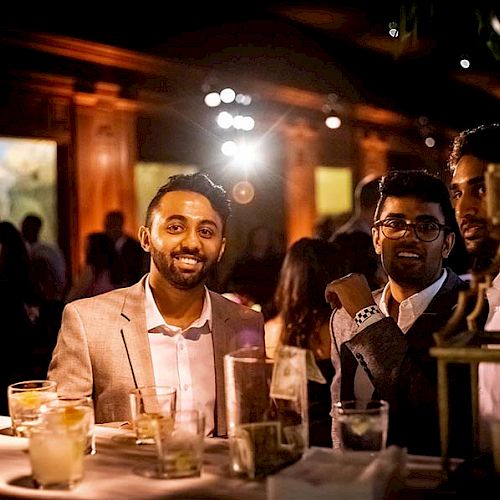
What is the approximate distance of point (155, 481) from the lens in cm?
168

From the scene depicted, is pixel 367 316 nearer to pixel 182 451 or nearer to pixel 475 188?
pixel 475 188

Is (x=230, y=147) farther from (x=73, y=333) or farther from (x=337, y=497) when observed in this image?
(x=337, y=497)

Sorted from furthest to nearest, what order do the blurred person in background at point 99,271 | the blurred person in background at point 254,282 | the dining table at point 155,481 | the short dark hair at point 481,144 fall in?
the blurred person in background at point 99,271 → the blurred person in background at point 254,282 → the short dark hair at point 481,144 → the dining table at point 155,481

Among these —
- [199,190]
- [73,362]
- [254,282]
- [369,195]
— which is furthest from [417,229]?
[254,282]

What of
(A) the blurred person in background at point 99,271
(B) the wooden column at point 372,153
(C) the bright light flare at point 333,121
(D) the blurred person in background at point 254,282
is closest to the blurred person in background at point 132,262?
(A) the blurred person in background at point 99,271

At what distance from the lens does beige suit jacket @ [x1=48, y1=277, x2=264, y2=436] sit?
2.65 metres

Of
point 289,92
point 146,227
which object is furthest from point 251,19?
point 146,227

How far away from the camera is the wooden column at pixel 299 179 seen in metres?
12.2

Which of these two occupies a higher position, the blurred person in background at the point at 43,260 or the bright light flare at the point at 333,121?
the bright light flare at the point at 333,121

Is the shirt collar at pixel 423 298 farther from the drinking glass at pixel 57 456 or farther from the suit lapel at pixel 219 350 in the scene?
the drinking glass at pixel 57 456

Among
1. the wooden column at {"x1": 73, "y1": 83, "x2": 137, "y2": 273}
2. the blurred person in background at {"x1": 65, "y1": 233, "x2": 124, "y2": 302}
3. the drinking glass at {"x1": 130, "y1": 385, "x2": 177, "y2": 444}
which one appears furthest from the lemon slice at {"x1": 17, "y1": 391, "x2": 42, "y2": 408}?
the wooden column at {"x1": 73, "y1": 83, "x2": 137, "y2": 273}

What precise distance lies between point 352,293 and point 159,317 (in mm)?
693

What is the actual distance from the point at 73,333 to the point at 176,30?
8444 mm

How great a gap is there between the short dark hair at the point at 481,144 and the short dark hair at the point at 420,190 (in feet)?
0.32
